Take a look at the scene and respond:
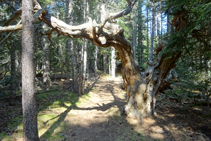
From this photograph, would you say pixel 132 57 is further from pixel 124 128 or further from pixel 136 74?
pixel 124 128

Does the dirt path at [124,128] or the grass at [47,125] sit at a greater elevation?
the grass at [47,125]

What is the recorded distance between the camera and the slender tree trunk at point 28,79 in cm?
369

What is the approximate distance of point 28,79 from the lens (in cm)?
370

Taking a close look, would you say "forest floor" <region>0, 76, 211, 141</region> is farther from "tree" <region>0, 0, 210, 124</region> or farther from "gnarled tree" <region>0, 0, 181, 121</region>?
"tree" <region>0, 0, 210, 124</region>

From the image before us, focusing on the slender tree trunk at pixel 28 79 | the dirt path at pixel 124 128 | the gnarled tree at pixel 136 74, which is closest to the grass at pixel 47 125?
the dirt path at pixel 124 128

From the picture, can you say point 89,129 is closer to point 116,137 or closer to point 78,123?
point 78,123

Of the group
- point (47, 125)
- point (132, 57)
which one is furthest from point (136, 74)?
point (47, 125)

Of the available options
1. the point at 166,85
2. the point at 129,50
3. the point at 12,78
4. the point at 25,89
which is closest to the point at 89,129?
the point at 25,89

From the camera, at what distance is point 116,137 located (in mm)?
4836

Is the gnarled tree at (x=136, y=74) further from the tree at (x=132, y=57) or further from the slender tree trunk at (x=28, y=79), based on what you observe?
the slender tree trunk at (x=28, y=79)

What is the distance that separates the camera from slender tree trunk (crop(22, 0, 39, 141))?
369 centimetres

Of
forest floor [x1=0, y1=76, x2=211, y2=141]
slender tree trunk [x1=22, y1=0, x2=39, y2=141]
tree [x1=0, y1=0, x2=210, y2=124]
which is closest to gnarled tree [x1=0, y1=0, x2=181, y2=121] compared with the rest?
tree [x1=0, y1=0, x2=210, y2=124]

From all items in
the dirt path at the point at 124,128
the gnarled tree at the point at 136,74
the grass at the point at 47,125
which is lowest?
the dirt path at the point at 124,128

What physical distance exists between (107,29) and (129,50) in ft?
5.10
